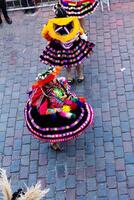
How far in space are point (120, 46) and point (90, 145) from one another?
2503 millimetres

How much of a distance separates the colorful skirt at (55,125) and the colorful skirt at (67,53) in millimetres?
1162

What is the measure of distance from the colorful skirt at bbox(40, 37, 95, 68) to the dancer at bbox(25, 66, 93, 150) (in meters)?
0.95

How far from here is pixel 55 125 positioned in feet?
→ 17.9

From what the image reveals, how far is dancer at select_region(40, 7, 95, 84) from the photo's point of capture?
627 centimetres

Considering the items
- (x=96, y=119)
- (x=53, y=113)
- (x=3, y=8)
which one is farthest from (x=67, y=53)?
(x=3, y=8)

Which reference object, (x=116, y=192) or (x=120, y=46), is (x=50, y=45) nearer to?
(x=120, y=46)

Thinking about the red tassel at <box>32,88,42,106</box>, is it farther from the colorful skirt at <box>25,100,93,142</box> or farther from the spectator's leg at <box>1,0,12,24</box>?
the spectator's leg at <box>1,0,12,24</box>

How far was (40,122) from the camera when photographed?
5496 mm

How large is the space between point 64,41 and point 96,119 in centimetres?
131

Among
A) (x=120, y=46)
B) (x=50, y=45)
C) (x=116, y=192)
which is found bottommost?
(x=116, y=192)

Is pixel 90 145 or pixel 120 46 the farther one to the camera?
pixel 120 46

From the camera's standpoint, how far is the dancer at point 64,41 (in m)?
6.27

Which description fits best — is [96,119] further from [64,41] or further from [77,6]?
[77,6]

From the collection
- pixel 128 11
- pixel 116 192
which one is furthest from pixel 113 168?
pixel 128 11
